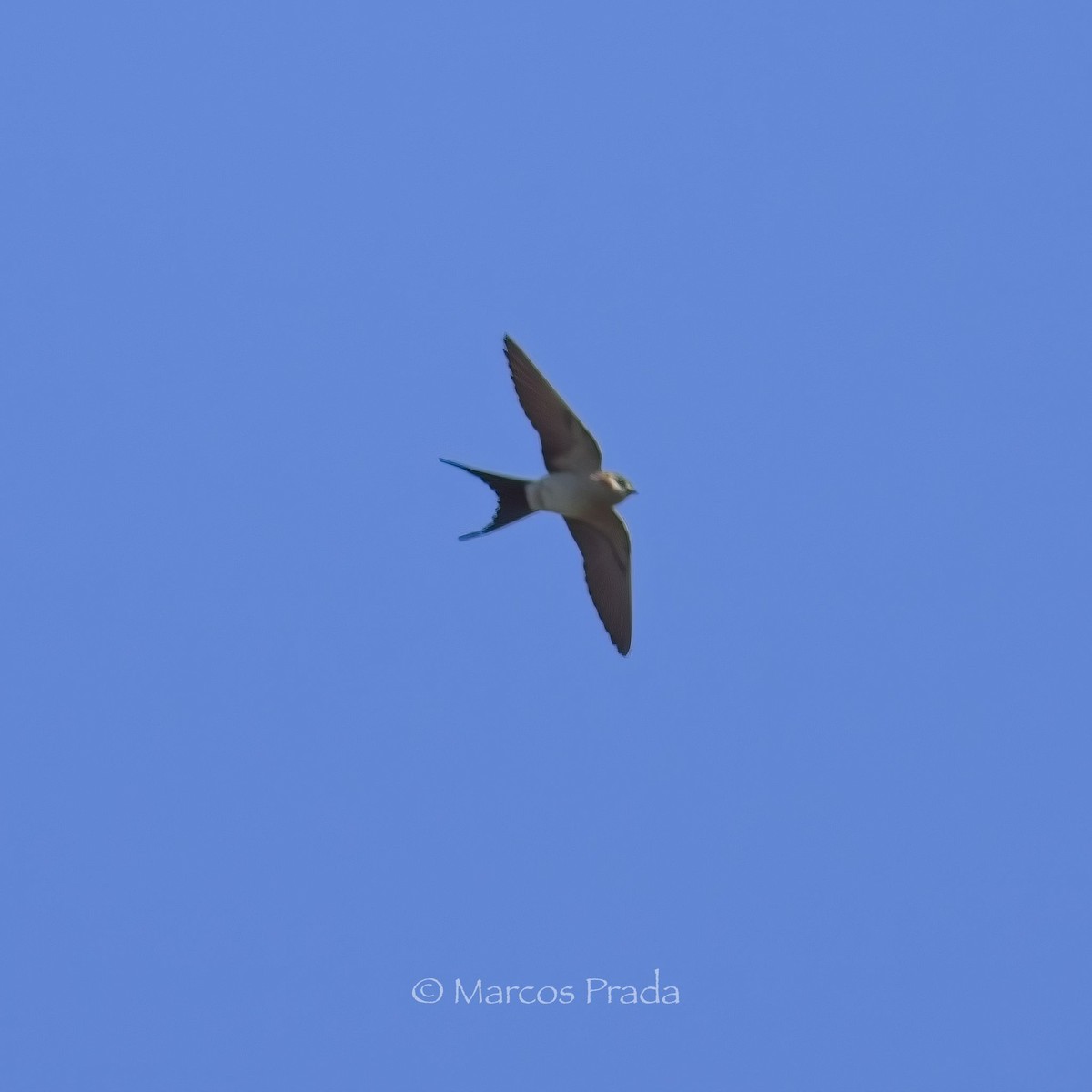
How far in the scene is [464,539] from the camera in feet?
34.3

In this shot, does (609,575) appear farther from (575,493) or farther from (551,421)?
(551,421)

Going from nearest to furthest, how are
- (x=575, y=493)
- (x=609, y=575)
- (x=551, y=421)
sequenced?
(x=551, y=421), (x=575, y=493), (x=609, y=575)

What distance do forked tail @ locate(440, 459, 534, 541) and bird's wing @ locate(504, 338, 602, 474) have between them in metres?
0.21

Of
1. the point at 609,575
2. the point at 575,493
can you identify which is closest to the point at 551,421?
the point at 575,493

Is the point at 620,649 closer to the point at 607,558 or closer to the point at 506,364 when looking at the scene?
the point at 607,558

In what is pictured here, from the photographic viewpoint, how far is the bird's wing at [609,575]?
11.1 m

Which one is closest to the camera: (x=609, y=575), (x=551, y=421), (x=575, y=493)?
→ (x=551, y=421)

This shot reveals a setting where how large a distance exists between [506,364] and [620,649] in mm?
1906

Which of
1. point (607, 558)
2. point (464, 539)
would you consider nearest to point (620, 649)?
point (607, 558)

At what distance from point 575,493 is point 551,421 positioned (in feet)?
1.55

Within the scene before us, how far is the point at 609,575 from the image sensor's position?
1131 centimetres

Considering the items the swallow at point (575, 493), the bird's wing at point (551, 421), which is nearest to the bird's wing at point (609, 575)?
the swallow at point (575, 493)

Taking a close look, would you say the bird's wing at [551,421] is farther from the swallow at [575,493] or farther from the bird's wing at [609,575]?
the bird's wing at [609,575]

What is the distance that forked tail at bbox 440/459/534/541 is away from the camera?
10742mm
